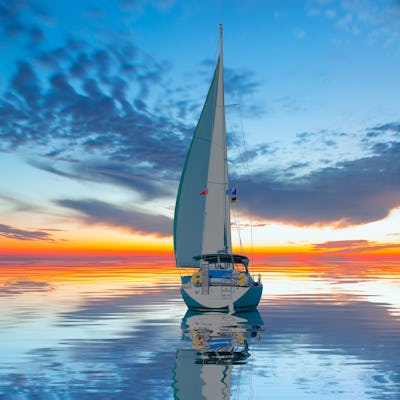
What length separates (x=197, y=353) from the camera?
2130 cm

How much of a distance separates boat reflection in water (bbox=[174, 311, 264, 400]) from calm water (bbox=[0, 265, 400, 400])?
1.6 inches

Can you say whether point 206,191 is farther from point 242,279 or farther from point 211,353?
point 211,353

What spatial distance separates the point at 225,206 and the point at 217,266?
593cm

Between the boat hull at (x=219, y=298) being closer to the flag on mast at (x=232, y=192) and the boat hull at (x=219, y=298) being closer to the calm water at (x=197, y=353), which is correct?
the calm water at (x=197, y=353)

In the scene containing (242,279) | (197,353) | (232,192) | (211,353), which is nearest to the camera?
(211,353)

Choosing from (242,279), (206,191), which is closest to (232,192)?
(206,191)

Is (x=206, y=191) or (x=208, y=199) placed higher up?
(x=206, y=191)

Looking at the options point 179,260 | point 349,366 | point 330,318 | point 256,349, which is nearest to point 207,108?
point 179,260

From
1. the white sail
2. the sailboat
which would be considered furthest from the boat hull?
the white sail

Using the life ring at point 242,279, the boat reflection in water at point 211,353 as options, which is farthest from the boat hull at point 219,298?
the boat reflection in water at point 211,353

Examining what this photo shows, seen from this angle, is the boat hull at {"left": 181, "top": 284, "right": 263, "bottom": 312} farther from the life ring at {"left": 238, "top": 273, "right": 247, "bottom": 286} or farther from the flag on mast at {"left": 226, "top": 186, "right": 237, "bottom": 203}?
the flag on mast at {"left": 226, "top": 186, "right": 237, "bottom": 203}

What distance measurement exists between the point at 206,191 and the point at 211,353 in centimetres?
2361

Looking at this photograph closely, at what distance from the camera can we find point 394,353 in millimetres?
22312

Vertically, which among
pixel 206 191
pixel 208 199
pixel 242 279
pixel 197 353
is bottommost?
pixel 197 353
